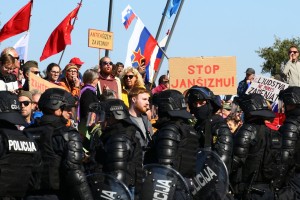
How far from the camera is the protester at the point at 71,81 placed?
47.8ft

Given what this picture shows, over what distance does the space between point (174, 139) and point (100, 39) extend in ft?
21.8

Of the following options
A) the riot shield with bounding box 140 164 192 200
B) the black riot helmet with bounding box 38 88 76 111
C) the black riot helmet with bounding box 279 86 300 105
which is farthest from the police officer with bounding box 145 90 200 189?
the black riot helmet with bounding box 279 86 300 105

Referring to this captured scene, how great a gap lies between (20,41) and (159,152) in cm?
733

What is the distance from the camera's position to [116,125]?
10656 millimetres

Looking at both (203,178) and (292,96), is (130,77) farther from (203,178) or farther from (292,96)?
(203,178)

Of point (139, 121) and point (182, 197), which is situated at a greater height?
point (139, 121)

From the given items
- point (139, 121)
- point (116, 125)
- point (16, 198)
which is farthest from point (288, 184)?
point (16, 198)

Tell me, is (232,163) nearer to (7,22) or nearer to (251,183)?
(251,183)

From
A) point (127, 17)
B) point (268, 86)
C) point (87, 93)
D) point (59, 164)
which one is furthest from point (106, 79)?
point (59, 164)

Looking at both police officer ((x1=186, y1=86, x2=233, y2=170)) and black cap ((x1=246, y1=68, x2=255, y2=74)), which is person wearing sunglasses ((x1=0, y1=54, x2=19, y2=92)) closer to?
police officer ((x1=186, y1=86, x2=233, y2=170))

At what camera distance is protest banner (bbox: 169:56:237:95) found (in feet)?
54.5

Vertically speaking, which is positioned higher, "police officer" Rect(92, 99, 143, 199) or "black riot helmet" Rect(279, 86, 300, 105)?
"black riot helmet" Rect(279, 86, 300, 105)

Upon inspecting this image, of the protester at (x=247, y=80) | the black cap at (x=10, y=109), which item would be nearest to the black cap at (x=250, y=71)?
the protester at (x=247, y=80)

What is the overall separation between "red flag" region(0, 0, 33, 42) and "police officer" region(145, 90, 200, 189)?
6607 mm
